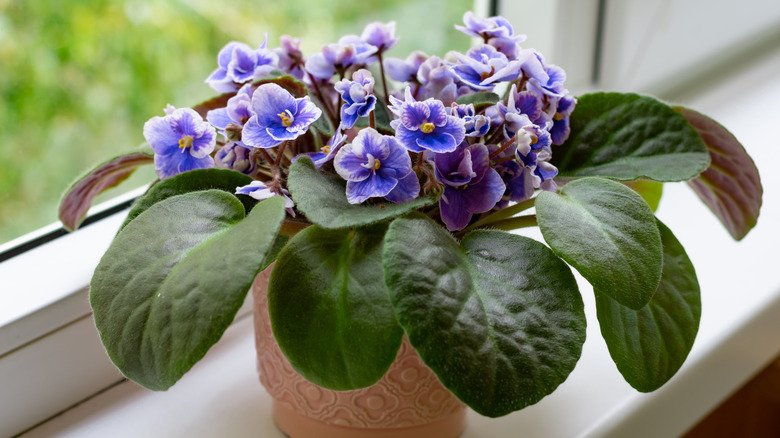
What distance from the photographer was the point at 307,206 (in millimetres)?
469

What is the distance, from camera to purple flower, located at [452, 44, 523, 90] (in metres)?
0.57

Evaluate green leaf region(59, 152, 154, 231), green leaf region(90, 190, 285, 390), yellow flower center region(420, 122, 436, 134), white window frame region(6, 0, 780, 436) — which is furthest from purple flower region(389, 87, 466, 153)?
white window frame region(6, 0, 780, 436)

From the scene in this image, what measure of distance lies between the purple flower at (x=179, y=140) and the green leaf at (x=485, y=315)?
17cm

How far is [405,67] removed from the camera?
68 cm

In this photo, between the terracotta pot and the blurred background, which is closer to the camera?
the terracotta pot

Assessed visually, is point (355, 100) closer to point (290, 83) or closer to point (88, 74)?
point (290, 83)

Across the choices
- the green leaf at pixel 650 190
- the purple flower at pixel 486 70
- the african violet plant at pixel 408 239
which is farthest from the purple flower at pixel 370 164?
the green leaf at pixel 650 190

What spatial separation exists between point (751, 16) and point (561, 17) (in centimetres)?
51

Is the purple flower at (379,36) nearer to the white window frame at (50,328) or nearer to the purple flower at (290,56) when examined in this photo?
the purple flower at (290,56)

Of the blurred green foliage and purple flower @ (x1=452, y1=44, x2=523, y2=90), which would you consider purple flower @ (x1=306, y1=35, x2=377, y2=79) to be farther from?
the blurred green foliage

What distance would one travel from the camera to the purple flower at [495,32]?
2.10ft

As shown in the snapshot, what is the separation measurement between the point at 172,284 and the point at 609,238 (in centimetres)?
28

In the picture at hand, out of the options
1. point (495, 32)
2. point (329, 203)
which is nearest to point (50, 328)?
point (329, 203)

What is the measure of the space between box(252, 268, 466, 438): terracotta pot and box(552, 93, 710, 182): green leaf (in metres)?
0.22
